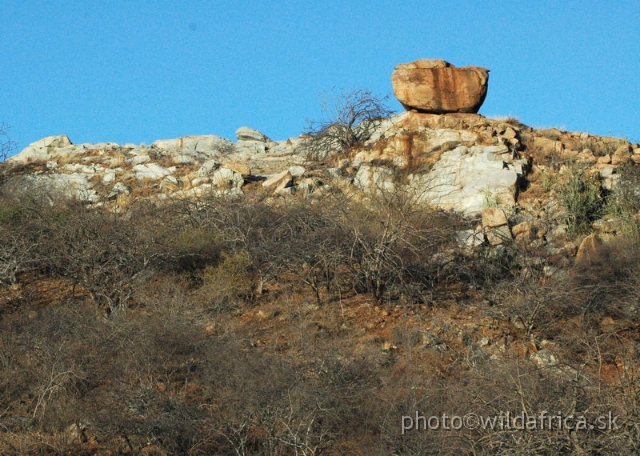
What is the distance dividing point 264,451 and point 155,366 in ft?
8.48

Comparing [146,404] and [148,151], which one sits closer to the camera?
[146,404]

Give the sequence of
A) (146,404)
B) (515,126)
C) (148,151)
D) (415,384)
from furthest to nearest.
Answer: (148,151) < (515,126) < (415,384) < (146,404)

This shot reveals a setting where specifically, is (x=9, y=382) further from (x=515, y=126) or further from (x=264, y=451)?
(x=515, y=126)

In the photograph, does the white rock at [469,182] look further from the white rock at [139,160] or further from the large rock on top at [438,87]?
the white rock at [139,160]

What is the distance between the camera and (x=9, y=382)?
12.7 meters

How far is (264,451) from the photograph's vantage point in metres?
11.2

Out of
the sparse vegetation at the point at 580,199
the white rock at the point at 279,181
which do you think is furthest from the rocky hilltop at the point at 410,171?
the sparse vegetation at the point at 580,199

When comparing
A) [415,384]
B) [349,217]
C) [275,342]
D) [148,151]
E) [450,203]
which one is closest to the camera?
[415,384]

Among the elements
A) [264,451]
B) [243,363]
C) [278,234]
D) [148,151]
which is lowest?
[264,451]

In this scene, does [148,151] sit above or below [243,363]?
above

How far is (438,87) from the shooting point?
23297 mm

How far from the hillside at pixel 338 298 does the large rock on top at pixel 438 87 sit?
11cm

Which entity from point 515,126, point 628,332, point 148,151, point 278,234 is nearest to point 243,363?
point 278,234

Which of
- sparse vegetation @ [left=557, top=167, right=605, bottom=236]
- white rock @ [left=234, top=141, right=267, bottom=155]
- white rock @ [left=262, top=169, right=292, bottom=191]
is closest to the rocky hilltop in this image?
white rock @ [left=262, top=169, right=292, bottom=191]
